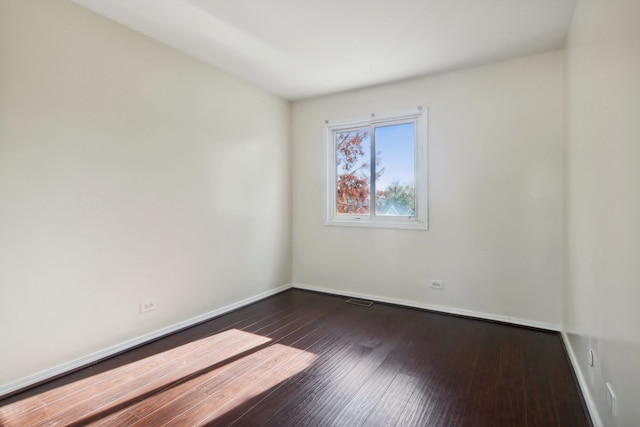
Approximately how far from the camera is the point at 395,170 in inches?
157

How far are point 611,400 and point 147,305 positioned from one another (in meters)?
3.16

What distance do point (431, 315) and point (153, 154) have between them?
10.6ft

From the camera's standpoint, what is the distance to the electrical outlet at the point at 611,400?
1407mm

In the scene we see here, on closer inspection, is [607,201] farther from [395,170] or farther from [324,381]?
[395,170]

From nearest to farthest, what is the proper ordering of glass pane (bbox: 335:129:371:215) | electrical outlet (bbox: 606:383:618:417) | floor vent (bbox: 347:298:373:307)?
electrical outlet (bbox: 606:383:618:417)
floor vent (bbox: 347:298:373:307)
glass pane (bbox: 335:129:371:215)

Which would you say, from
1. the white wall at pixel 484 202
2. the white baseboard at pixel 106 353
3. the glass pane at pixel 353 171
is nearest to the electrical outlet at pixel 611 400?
the white wall at pixel 484 202

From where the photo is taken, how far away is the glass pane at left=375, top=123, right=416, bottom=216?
388cm

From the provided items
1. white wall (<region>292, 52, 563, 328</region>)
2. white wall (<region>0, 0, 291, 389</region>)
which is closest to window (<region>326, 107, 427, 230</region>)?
white wall (<region>292, 52, 563, 328</region>)

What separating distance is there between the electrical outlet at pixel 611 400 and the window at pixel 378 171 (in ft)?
7.48

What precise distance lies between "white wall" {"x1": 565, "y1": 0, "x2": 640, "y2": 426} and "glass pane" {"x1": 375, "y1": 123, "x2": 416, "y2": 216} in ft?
5.43

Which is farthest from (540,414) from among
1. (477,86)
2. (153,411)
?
(477,86)

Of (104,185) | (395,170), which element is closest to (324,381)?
(104,185)

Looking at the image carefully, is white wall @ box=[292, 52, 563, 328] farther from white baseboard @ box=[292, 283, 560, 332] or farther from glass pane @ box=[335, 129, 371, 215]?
glass pane @ box=[335, 129, 371, 215]

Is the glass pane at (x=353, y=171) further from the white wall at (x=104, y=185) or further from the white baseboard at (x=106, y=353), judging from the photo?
the white baseboard at (x=106, y=353)
